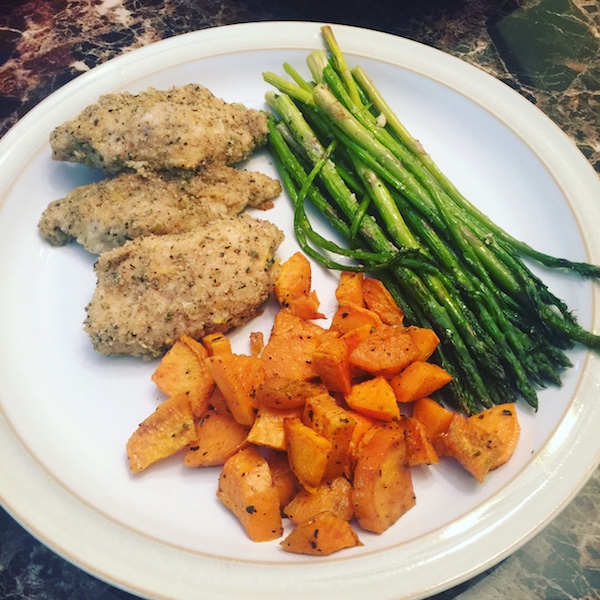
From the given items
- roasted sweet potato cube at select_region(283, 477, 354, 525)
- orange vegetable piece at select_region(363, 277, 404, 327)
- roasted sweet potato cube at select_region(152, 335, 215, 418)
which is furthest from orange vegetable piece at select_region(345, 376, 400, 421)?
roasted sweet potato cube at select_region(152, 335, 215, 418)

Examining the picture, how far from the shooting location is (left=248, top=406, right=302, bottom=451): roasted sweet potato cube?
2.26m

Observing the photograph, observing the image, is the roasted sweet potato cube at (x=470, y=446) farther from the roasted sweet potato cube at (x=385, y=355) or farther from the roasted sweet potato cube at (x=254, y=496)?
the roasted sweet potato cube at (x=254, y=496)

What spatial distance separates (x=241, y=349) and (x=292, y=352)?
37 centimetres

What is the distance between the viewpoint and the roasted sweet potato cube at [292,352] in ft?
8.25

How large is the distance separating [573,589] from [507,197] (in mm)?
1949

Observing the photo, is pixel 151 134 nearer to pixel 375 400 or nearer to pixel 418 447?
pixel 375 400

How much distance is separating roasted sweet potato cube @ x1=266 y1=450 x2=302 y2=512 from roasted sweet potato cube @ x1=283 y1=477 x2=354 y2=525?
37 millimetres

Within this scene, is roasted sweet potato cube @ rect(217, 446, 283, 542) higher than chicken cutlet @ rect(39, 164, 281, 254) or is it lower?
lower

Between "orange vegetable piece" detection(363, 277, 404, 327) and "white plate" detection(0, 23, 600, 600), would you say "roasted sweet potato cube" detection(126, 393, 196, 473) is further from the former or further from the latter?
"orange vegetable piece" detection(363, 277, 404, 327)

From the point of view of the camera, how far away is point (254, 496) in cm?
216

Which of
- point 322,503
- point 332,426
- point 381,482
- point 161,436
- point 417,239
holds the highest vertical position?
point 417,239

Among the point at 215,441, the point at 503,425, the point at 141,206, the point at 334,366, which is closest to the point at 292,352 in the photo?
the point at 334,366

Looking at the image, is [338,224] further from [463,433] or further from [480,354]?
[463,433]

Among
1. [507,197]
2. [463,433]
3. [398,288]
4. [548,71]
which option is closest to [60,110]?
[398,288]
